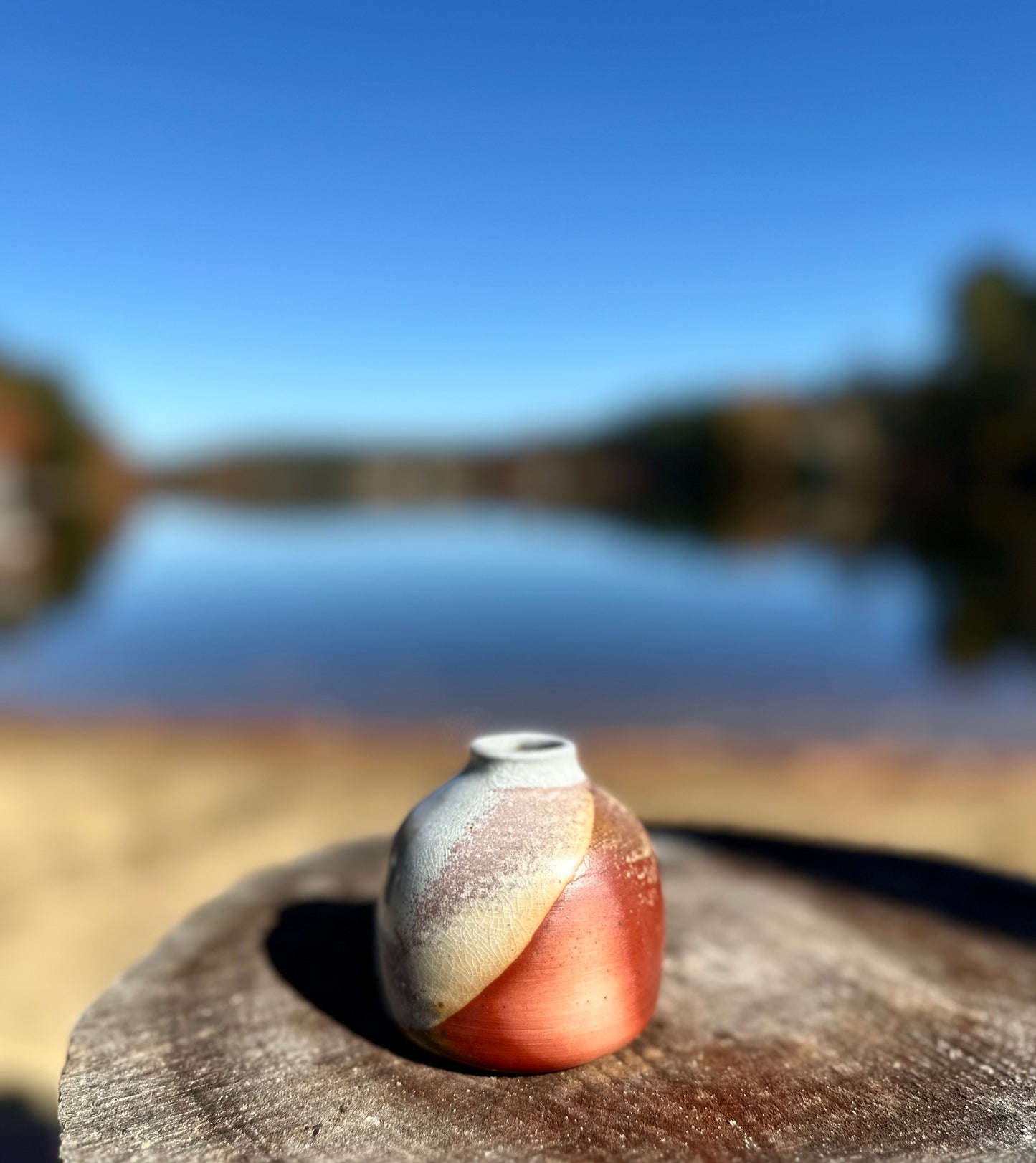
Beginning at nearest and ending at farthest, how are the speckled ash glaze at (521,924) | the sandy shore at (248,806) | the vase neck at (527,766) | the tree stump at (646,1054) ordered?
the tree stump at (646,1054), the speckled ash glaze at (521,924), the vase neck at (527,766), the sandy shore at (248,806)

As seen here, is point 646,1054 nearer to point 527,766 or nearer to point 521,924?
point 521,924

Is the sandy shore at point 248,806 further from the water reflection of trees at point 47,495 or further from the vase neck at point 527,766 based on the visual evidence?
the water reflection of trees at point 47,495

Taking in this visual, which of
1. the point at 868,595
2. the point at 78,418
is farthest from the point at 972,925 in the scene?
the point at 78,418

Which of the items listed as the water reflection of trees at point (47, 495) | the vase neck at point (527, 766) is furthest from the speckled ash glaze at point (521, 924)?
the water reflection of trees at point (47, 495)

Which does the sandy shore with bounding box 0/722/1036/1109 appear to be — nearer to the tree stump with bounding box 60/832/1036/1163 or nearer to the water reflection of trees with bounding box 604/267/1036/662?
the tree stump with bounding box 60/832/1036/1163

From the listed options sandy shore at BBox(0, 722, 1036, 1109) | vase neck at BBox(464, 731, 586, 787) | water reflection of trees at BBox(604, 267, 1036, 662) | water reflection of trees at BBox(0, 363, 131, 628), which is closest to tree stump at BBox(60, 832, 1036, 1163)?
vase neck at BBox(464, 731, 586, 787)

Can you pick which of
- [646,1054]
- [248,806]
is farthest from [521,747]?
[248,806]
